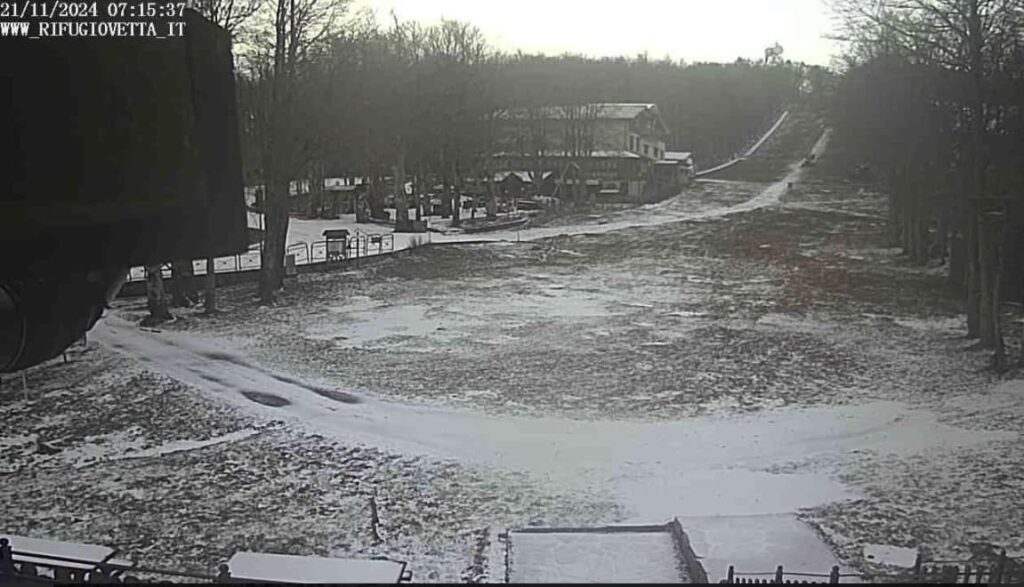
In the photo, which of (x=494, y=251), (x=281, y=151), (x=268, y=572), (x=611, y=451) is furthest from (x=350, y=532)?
(x=494, y=251)

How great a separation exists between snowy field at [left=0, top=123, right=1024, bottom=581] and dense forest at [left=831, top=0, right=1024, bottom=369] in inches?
53.2

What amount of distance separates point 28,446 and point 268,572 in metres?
5.27

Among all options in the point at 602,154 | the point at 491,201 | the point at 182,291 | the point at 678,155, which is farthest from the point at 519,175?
the point at 182,291

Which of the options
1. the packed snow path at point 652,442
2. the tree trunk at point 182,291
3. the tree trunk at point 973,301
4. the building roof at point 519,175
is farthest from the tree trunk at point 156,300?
the building roof at point 519,175

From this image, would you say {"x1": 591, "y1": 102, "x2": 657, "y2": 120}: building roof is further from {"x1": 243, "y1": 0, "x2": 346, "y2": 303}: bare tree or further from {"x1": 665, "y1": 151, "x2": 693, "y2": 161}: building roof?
{"x1": 243, "y1": 0, "x2": 346, "y2": 303}: bare tree

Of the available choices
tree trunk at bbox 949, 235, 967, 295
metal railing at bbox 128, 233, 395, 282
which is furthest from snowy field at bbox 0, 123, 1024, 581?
metal railing at bbox 128, 233, 395, 282

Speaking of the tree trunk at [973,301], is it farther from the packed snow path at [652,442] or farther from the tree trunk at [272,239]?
the tree trunk at [272,239]

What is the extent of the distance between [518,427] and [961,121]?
10318mm

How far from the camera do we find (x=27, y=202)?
80.5 inches

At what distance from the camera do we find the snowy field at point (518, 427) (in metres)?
7.34

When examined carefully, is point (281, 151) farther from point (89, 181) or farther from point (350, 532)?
point (89, 181)

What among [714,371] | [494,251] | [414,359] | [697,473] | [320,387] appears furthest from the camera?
[494,251]

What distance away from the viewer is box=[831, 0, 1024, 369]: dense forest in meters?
13.0

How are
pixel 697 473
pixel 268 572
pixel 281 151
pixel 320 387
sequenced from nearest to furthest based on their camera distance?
pixel 268 572
pixel 697 473
pixel 320 387
pixel 281 151
